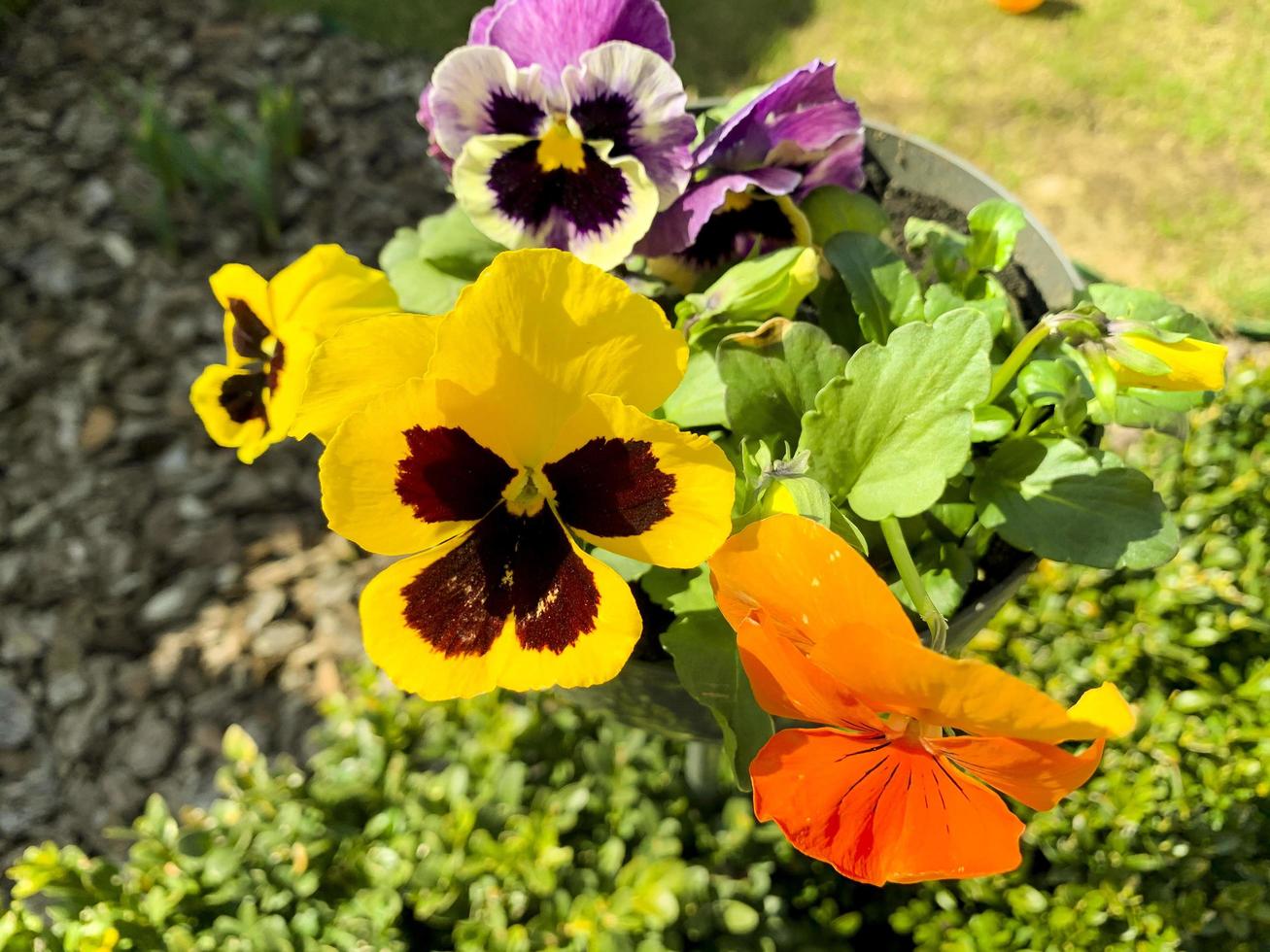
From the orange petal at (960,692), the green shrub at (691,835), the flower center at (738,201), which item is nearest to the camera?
the orange petal at (960,692)

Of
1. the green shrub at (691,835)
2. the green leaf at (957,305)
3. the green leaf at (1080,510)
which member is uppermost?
the green leaf at (957,305)

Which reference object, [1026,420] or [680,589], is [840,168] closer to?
[1026,420]

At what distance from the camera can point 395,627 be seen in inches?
24.9

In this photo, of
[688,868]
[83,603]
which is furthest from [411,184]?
[688,868]

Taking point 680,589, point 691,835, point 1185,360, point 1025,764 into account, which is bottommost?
point 691,835

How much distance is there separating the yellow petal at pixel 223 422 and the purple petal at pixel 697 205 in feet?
1.20

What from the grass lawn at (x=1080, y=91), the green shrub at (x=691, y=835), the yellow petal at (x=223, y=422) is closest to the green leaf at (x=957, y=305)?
the yellow petal at (x=223, y=422)

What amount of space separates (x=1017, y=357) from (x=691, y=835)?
3.01 ft

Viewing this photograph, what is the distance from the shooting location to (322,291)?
2.61ft

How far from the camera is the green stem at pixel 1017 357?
0.76 m

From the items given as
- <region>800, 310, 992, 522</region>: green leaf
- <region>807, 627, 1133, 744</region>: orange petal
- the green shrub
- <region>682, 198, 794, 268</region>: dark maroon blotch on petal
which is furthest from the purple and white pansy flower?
the green shrub

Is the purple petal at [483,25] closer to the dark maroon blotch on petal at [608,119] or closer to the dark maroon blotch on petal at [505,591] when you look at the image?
the dark maroon blotch on petal at [608,119]

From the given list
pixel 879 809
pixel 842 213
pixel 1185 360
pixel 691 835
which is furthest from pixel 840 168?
pixel 691 835

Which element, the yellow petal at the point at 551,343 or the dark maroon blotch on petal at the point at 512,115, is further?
the dark maroon blotch on petal at the point at 512,115
